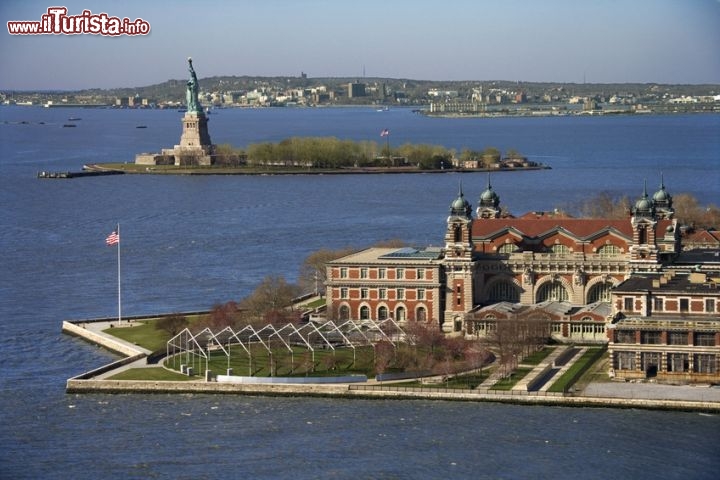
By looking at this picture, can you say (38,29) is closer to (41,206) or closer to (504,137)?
(41,206)

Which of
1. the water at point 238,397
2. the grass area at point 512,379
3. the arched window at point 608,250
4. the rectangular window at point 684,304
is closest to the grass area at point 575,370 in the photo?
the grass area at point 512,379

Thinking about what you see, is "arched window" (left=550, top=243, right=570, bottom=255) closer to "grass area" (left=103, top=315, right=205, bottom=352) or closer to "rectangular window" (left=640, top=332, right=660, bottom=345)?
"rectangular window" (left=640, top=332, right=660, bottom=345)

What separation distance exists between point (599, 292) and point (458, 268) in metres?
4.51

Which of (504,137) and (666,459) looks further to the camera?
(504,137)

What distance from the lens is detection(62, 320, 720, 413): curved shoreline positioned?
133 ft

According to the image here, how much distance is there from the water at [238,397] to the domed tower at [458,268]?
9.49m

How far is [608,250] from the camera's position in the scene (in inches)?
2077

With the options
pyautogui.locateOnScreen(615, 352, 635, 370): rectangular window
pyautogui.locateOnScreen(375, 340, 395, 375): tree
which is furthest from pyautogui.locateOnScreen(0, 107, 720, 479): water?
pyautogui.locateOnScreen(615, 352, 635, 370): rectangular window

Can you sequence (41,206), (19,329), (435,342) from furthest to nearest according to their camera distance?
(41,206), (19,329), (435,342)

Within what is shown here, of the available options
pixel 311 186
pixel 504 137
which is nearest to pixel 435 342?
pixel 311 186

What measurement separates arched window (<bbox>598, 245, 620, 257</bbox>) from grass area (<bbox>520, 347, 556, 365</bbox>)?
17.6ft

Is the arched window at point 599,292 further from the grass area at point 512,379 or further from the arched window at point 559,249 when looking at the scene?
the grass area at point 512,379

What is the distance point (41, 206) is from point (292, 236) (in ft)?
79.0

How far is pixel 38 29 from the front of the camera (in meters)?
40.3
